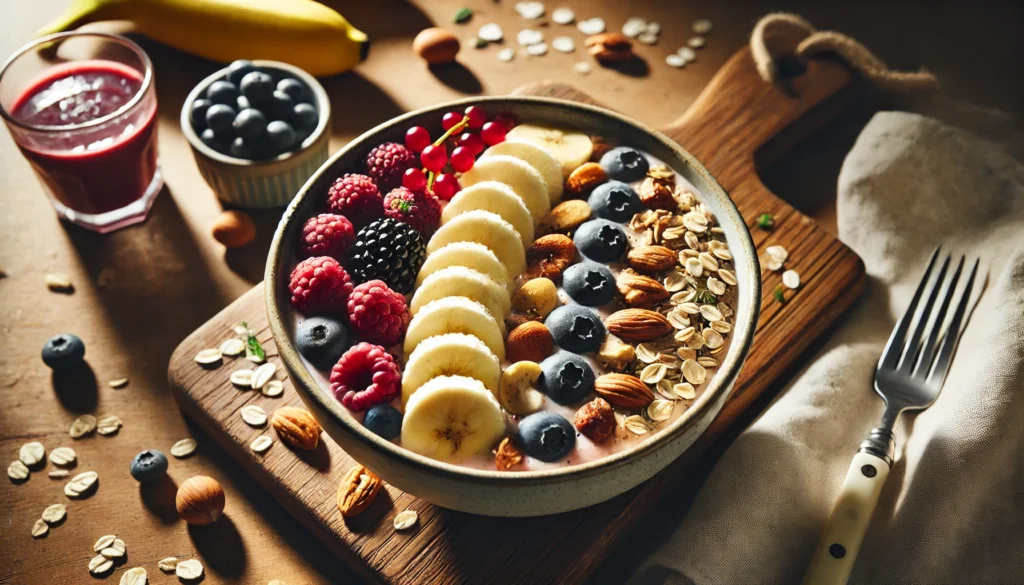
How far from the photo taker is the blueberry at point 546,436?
3.12 ft

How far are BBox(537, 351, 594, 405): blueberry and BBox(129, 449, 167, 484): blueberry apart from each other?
53 cm

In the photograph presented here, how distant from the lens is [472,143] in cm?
121

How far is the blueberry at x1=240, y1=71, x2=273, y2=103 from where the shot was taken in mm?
1430

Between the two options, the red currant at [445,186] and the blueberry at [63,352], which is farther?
the blueberry at [63,352]

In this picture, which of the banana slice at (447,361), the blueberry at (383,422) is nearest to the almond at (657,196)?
the banana slice at (447,361)

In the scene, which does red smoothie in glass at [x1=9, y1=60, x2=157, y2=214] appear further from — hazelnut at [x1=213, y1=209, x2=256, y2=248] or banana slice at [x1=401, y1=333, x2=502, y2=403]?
banana slice at [x1=401, y1=333, x2=502, y2=403]

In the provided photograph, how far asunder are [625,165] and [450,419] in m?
0.46

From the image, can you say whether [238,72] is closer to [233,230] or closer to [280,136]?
[280,136]

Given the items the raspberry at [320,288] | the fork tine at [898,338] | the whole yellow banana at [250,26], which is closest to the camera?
the raspberry at [320,288]

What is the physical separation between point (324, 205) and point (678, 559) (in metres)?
0.62

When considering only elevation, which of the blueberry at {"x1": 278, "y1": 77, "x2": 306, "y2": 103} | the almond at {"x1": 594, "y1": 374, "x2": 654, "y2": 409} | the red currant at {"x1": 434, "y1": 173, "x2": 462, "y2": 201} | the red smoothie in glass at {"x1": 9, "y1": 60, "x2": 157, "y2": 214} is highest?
the red currant at {"x1": 434, "y1": 173, "x2": 462, "y2": 201}

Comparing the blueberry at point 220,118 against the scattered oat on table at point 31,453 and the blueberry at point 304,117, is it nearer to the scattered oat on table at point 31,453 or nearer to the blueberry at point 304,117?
the blueberry at point 304,117

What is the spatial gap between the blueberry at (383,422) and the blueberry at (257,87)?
0.69m

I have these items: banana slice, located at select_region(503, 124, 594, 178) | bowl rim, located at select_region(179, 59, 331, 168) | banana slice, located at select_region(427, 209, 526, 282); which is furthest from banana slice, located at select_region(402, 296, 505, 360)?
bowl rim, located at select_region(179, 59, 331, 168)
